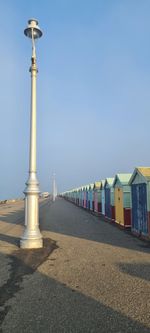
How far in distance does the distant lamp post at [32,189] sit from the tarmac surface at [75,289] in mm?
486

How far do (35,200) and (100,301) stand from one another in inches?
213

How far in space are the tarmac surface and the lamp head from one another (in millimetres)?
7137

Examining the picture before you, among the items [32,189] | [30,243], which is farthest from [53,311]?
[32,189]

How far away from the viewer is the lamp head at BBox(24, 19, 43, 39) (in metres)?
10.6

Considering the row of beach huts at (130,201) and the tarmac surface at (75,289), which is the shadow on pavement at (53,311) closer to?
the tarmac surface at (75,289)

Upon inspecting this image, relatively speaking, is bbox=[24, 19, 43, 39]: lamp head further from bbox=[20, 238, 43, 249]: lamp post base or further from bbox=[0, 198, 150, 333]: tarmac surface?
bbox=[0, 198, 150, 333]: tarmac surface

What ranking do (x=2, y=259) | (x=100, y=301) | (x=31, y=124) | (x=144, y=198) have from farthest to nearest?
(x=144, y=198)
(x=31, y=124)
(x=2, y=259)
(x=100, y=301)

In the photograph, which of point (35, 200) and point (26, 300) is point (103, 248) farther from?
point (26, 300)

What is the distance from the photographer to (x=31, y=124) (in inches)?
417

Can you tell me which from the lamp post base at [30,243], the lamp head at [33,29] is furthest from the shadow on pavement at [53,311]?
the lamp head at [33,29]

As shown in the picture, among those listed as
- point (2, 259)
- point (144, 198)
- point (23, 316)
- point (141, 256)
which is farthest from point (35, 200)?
point (23, 316)

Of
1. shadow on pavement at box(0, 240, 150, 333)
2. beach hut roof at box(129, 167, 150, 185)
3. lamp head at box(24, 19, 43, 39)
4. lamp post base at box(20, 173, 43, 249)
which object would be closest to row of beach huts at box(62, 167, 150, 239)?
beach hut roof at box(129, 167, 150, 185)

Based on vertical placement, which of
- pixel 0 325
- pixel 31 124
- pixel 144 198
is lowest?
pixel 0 325

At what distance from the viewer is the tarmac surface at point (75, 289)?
4.31 m
